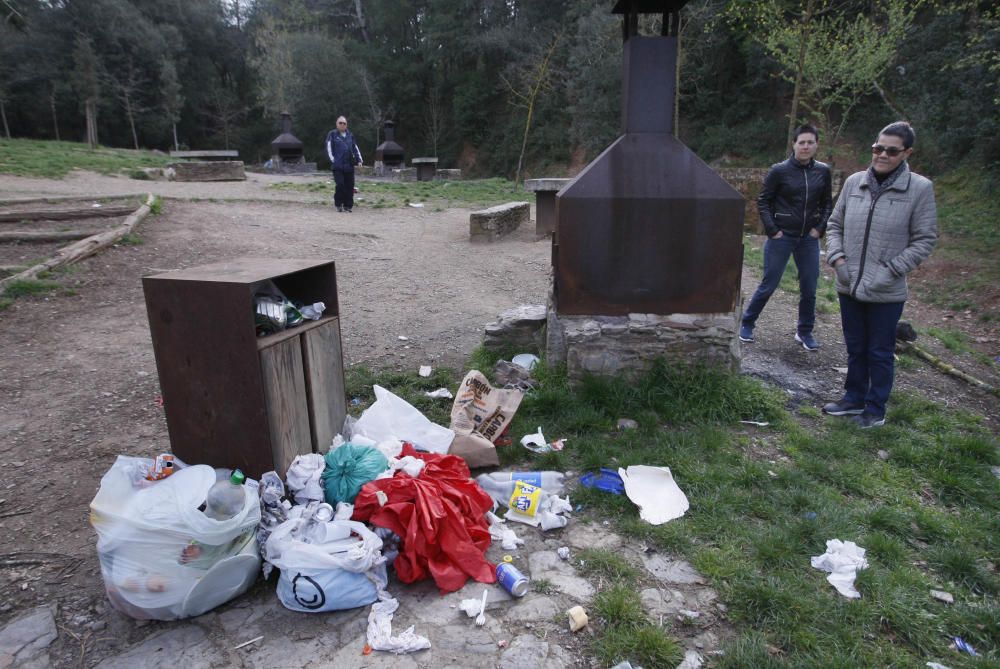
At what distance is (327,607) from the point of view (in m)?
2.30

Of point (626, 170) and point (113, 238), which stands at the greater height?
point (626, 170)

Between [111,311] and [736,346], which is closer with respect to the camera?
[736,346]

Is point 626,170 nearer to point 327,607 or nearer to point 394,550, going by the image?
point 394,550

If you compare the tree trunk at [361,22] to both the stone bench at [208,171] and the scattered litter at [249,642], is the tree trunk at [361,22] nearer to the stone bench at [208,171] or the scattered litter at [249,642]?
the stone bench at [208,171]

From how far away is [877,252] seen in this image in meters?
3.71

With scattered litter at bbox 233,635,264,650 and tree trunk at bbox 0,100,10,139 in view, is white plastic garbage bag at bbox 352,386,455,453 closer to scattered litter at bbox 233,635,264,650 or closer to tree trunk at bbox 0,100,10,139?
scattered litter at bbox 233,635,264,650

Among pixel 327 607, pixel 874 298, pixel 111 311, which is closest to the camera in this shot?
pixel 327 607

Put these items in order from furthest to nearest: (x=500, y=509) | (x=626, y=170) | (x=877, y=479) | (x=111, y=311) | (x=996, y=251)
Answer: (x=996, y=251) → (x=111, y=311) → (x=626, y=170) → (x=877, y=479) → (x=500, y=509)

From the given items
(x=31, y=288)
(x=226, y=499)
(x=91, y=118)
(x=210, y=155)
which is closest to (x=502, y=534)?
(x=226, y=499)

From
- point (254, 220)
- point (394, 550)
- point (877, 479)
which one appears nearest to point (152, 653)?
point (394, 550)

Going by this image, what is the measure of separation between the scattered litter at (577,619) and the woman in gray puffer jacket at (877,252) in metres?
2.56

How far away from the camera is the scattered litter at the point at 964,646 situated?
2.16 m

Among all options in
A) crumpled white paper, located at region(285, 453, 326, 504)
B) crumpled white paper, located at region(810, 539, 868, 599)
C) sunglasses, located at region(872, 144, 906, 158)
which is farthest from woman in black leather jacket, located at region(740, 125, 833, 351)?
crumpled white paper, located at region(285, 453, 326, 504)

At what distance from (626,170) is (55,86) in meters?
37.0
